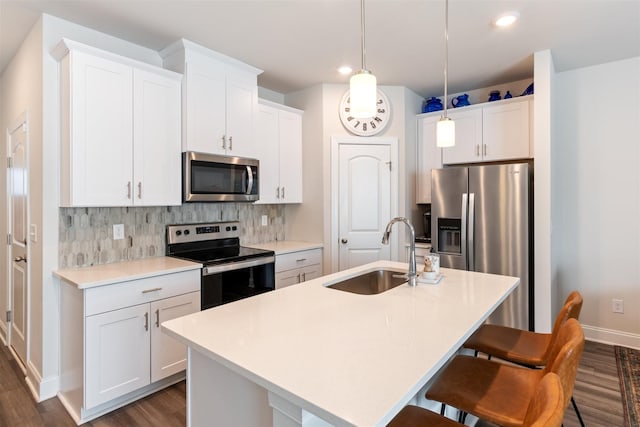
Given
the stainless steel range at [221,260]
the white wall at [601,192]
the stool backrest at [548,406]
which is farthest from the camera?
the white wall at [601,192]

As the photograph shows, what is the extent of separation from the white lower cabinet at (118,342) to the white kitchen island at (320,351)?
1.00 m

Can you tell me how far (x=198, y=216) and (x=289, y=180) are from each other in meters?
1.06

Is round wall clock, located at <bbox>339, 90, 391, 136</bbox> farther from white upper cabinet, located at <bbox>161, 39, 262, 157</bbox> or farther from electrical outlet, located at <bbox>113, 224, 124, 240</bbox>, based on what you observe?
electrical outlet, located at <bbox>113, 224, 124, 240</bbox>

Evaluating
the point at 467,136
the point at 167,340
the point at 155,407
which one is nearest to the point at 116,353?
the point at 167,340

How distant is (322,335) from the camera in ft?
4.15

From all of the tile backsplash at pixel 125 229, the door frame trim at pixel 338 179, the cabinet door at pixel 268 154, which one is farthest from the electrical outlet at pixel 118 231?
the door frame trim at pixel 338 179

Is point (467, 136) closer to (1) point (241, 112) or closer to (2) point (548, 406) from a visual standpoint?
(1) point (241, 112)

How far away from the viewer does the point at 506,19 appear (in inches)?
96.0

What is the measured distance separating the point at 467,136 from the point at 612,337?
231 cm

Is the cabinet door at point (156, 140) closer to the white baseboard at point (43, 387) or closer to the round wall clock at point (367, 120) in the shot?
the white baseboard at point (43, 387)

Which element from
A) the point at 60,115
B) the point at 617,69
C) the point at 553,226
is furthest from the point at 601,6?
the point at 60,115

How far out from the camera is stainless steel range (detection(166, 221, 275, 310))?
2684 millimetres

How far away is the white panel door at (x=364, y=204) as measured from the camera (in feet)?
12.5

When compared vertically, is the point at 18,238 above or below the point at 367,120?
below
